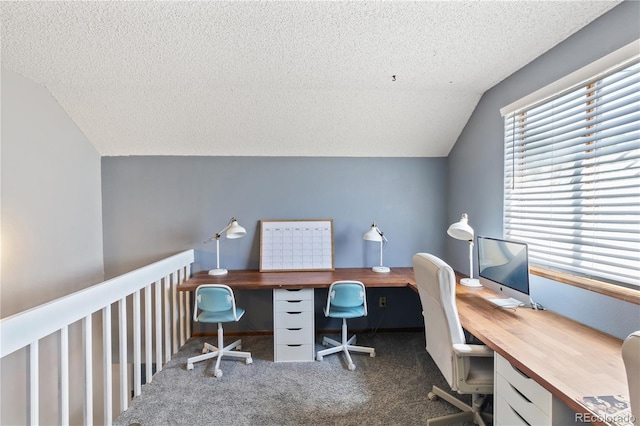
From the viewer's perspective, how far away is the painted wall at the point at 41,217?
1.94m

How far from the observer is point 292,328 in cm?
243

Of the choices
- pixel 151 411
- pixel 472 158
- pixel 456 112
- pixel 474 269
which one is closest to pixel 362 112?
pixel 456 112

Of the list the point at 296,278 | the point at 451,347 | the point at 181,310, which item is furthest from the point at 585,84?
the point at 181,310

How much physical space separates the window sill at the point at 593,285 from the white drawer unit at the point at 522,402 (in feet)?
2.12

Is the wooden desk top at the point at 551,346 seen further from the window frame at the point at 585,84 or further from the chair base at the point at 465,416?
the chair base at the point at 465,416

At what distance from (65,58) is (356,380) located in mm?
3198

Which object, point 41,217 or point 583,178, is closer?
point 583,178

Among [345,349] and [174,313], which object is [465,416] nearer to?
[345,349]

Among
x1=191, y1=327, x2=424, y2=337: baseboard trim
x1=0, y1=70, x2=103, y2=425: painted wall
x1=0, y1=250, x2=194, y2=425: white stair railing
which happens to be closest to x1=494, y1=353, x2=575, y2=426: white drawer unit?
x1=191, y1=327, x2=424, y2=337: baseboard trim

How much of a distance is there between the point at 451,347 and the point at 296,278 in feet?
4.81

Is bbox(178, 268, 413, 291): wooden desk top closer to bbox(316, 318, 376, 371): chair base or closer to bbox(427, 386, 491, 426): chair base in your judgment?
bbox(316, 318, 376, 371): chair base

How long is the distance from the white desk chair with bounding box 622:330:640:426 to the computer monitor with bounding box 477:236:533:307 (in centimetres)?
115

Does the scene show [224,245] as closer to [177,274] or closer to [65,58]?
[177,274]

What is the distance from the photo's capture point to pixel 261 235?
2979 mm
